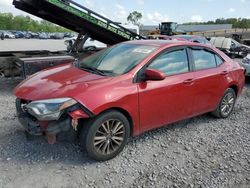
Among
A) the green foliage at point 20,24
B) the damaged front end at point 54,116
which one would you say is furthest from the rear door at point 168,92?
the green foliage at point 20,24

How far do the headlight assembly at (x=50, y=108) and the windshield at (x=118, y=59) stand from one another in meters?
0.82

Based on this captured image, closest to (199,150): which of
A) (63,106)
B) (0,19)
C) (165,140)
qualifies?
(165,140)

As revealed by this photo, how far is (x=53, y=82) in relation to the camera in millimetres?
3371

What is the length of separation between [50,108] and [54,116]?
4.2 inches

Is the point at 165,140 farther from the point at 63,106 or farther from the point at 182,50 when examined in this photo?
the point at 63,106

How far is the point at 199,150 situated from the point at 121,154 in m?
1.19

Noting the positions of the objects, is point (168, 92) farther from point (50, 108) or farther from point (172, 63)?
point (50, 108)

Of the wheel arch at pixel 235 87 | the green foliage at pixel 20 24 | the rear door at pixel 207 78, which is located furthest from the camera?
the green foliage at pixel 20 24

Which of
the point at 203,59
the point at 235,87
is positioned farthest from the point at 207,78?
the point at 235,87

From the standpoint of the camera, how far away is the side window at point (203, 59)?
4.29 metres

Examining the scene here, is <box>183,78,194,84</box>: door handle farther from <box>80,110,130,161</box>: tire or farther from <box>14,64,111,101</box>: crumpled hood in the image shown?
<box>14,64,111,101</box>: crumpled hood

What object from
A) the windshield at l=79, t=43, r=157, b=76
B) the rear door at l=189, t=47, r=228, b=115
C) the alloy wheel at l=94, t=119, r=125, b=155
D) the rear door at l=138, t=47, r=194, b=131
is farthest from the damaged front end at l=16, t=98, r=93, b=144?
the rear door at l=189, t=47, r=228, b=115

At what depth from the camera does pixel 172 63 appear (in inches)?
155

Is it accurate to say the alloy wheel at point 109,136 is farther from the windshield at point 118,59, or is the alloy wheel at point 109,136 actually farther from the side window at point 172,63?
the side window at point 172,63
